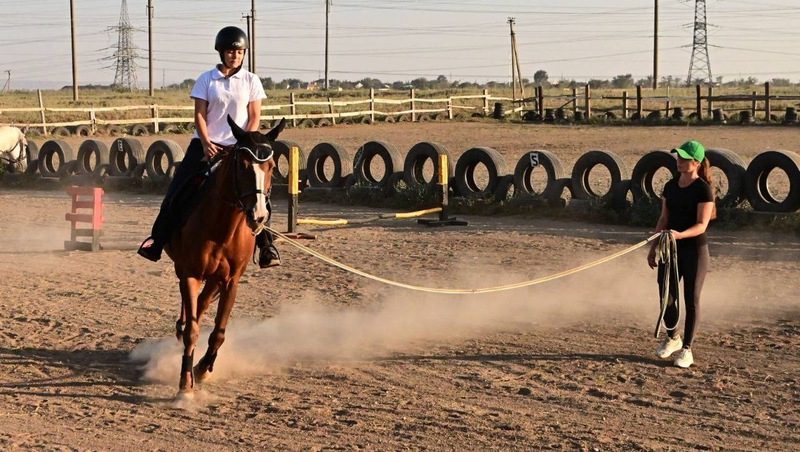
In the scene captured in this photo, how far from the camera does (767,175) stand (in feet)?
50.2

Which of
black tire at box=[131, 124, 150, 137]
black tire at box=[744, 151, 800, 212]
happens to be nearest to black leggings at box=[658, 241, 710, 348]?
black tire at box=[744, 151, 800, 212]

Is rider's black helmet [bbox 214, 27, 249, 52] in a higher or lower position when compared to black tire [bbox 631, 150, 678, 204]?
higher

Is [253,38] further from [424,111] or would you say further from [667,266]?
[667,266]

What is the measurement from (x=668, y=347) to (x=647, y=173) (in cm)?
868

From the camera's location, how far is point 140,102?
7738cm

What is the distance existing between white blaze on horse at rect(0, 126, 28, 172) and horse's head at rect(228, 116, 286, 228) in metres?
20.8

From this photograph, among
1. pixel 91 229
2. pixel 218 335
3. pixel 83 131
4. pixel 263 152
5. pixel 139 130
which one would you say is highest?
pixel 139 130

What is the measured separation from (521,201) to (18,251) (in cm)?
808

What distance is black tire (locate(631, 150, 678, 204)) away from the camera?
52.7 feet

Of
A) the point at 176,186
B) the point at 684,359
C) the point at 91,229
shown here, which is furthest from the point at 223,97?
the point at 91,229

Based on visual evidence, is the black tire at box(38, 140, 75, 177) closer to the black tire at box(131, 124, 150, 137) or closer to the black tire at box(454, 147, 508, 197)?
the black tire at box(454, 147, 508, 197)

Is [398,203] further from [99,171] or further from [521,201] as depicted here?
[99,171]

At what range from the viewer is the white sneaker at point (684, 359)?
791 centimetres

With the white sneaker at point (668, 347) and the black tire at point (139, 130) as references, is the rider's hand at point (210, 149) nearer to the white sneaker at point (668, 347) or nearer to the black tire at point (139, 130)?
the white sneaker at point (668, 347)
